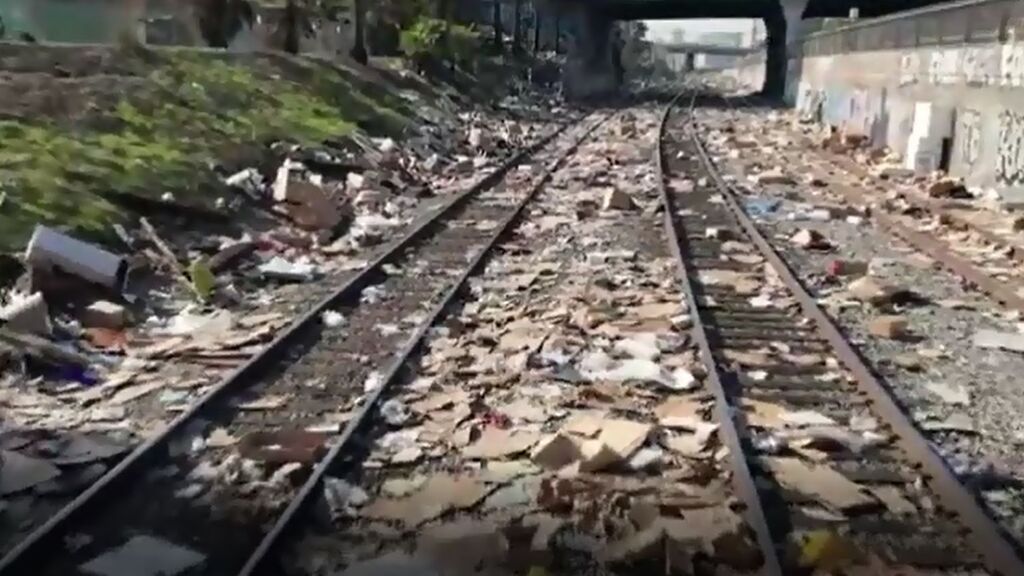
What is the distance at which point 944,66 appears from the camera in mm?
22938

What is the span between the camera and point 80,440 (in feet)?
23.8

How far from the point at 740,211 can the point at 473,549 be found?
1204cm

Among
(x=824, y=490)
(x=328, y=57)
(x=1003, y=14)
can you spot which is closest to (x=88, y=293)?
(x=824, y=490)

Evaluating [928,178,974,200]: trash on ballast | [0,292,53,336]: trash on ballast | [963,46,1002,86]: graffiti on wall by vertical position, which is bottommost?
[928,178,974,200]: trash on ballast

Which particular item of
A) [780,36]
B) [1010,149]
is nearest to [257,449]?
[1010,149]

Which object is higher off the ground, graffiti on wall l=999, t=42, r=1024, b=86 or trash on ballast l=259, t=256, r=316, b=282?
graffiti on wall l=999, t=42, r=1024, b=86

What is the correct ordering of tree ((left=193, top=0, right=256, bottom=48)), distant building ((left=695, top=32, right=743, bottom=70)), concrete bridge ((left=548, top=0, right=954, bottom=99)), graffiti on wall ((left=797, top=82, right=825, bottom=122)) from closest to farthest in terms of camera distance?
tree ((left=193, top=0, right=256, bottom=48)) < graffiti on wall ((left=797, top=82, right=825, bottom=122)) < concrete bridge ((left=548, top=0, right=954, bottom=99)) < distant building ((left=695, top=32, right=743, bottom=70))

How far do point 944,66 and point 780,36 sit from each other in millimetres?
46248

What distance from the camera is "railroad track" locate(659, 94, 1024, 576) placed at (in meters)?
5.89

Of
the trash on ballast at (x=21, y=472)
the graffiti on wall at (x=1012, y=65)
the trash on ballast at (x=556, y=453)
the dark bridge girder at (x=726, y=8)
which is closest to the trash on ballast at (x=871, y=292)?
the trash on ballast at (x=556, y=453)

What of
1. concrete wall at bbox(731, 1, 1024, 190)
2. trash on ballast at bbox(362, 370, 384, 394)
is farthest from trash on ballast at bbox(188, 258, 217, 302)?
concrete wall at bbox(731, 1, 1024, 190)

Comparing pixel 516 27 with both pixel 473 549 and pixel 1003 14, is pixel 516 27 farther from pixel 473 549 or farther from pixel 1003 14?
pixel 473 549

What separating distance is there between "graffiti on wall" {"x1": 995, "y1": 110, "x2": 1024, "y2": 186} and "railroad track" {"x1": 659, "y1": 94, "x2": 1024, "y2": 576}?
7549 millimetres

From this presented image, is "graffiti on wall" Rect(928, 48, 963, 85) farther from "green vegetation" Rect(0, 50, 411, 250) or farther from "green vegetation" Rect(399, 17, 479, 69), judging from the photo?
"green vegetation" Rect(399, 17, 479, 69)
